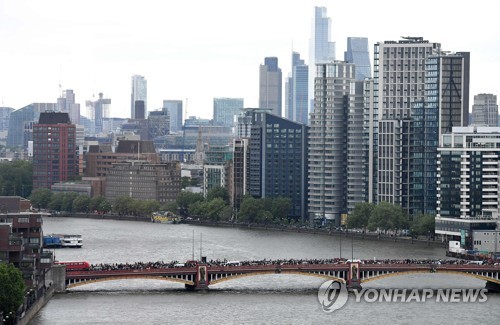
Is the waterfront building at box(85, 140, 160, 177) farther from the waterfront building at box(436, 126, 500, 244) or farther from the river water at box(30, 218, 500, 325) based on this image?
the river water at box(30, 218, 500, 325)

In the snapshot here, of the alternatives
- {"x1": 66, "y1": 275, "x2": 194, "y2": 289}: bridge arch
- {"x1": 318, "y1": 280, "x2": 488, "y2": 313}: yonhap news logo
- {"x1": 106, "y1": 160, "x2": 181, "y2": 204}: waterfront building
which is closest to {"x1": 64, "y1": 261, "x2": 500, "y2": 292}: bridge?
{"x1": 66, "y1": 275, "x2": 194, "y2": 289}: bridge arch

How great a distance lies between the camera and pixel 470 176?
11238cm

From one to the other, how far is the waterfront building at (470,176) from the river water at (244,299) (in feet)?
13.9

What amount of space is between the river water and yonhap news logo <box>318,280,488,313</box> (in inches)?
20.5

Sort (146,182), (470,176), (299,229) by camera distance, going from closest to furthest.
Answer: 1. (470,176)
2. (299,229)
3. (146,182)

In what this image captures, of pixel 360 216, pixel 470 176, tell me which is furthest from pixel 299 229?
pixel 470 176

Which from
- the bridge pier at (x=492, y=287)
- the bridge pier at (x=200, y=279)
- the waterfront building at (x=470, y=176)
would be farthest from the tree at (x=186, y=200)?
the bridge pier at (x=200, y=279)

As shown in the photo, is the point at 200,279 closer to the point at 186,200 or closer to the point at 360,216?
the point at 360,216

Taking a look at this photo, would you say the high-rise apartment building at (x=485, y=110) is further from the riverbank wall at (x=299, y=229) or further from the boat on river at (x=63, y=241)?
the boat on river at (x=63, y=241)

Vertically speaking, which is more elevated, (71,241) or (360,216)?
(360,216)

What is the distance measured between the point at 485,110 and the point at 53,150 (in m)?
43.8

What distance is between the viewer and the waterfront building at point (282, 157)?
5566 inches

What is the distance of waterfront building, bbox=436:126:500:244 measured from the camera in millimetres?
111750

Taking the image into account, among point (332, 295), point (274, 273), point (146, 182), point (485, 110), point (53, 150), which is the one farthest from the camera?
point (53, 150)
